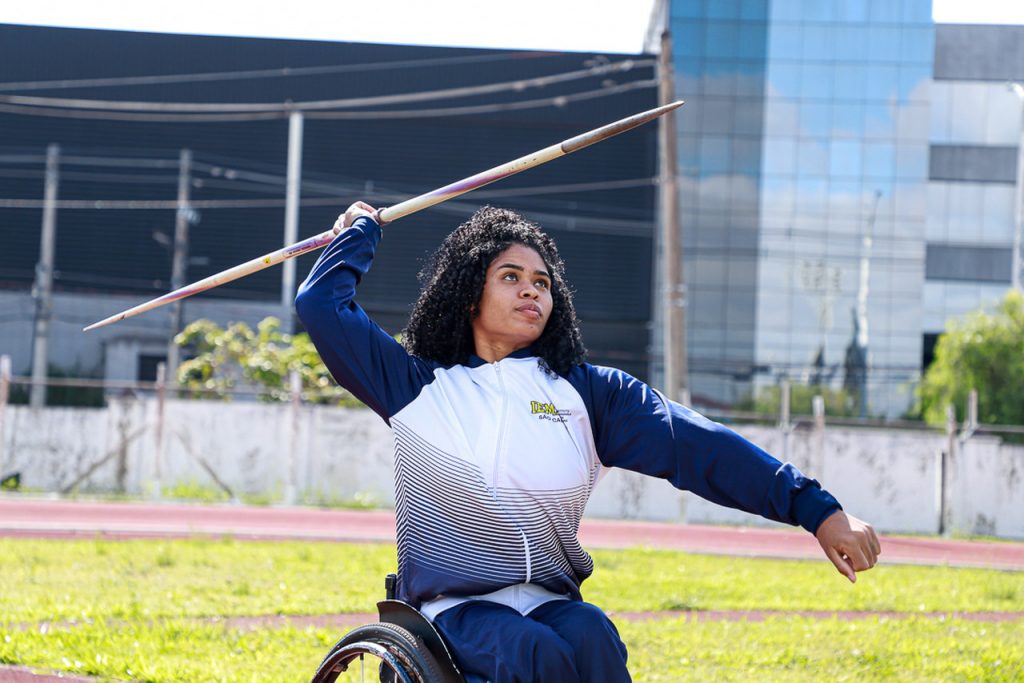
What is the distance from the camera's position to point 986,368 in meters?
27.8

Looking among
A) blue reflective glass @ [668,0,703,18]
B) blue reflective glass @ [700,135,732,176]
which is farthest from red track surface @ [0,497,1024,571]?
blue reflective glass @ [668,0,703,18]

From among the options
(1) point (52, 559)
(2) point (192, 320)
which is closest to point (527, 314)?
(1) point (52, 559)

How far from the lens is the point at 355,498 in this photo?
61.0ft

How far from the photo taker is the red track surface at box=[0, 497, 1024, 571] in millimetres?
13672

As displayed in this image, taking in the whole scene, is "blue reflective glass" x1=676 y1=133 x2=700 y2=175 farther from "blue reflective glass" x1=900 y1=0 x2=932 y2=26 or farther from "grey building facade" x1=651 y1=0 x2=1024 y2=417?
"blue reflective glass" x1=900 y1=0 x2=932 y2=26

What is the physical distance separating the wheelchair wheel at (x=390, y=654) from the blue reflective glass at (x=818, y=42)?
1478 inches

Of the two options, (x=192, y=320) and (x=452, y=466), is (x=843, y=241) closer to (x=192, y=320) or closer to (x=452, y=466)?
(x=192, y=320)

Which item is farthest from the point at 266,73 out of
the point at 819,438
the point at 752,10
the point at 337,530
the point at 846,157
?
the point at 337,530

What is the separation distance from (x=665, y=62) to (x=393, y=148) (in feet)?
63.5

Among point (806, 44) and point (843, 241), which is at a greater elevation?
point (806, 44)

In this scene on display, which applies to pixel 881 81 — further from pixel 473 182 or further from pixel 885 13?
pixel 473 182

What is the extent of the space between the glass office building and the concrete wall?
20.1m

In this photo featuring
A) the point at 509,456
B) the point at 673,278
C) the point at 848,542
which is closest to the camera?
the point at 848,542

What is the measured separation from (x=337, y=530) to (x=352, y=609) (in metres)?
8.01
